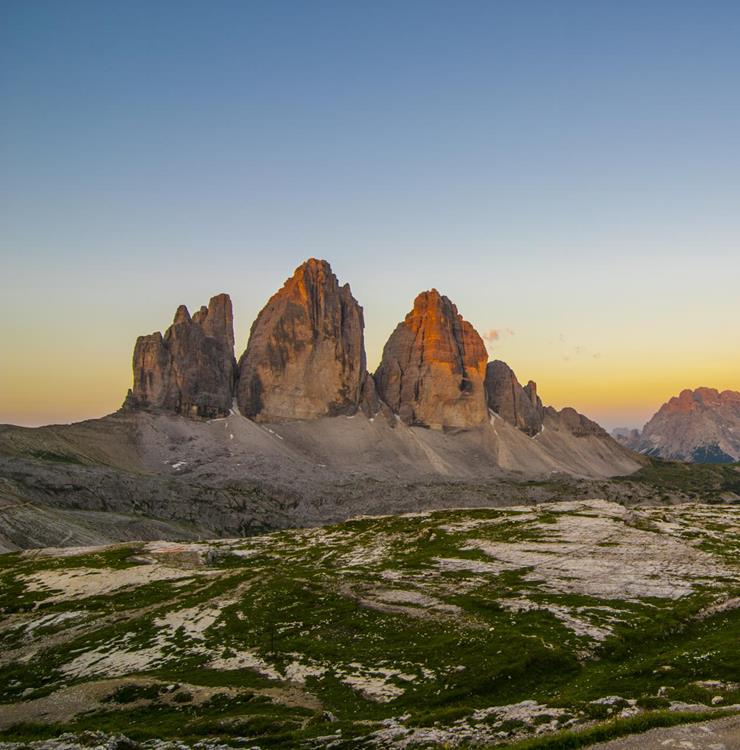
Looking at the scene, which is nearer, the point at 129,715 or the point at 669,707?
the point at 669,707

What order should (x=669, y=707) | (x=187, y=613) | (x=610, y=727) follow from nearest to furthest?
(x=610, y=727), (x=669, y=707), (x=187, y=613)

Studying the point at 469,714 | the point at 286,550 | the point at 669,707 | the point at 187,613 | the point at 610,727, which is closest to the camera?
the point at 610,727

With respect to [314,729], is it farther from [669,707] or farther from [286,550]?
[286,550]

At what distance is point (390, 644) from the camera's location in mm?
51750

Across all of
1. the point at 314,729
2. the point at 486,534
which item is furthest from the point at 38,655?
the point at 486,534

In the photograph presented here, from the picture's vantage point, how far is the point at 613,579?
6912 cm

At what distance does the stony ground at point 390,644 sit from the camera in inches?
1337

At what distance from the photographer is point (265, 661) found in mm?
50375

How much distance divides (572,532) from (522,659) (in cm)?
6131

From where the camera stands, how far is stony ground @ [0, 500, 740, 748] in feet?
111

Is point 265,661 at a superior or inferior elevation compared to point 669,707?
inferior

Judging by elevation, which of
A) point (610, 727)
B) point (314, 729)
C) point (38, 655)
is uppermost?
point (610, 727)

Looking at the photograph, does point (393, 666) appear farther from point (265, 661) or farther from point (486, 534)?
point (486, 534)

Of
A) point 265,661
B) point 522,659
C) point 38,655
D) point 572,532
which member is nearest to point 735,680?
point 522,659
